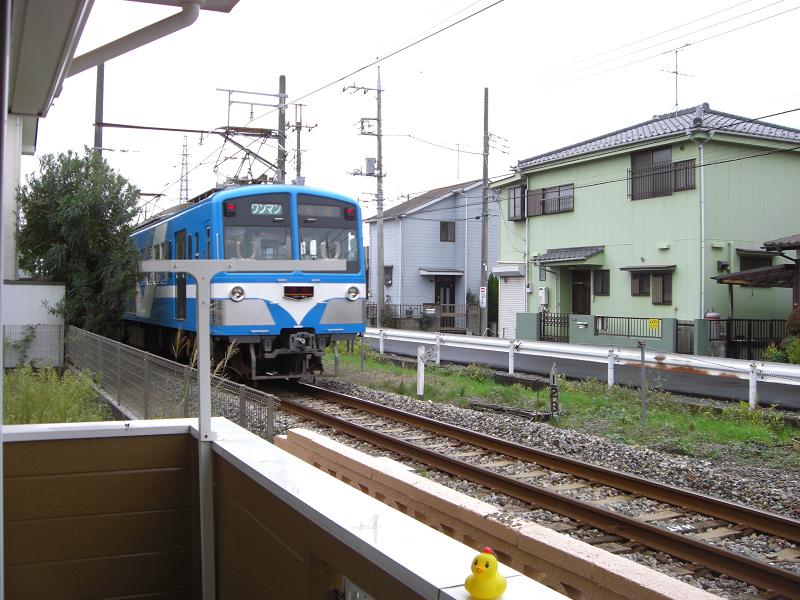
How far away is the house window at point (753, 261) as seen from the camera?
22186 millimetres

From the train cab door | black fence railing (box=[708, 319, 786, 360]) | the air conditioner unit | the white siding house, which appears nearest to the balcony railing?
black fence railing (box=[708, 319, 786, 360])

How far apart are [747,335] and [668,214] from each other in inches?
165

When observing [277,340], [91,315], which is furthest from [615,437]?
Answer: [91,315]

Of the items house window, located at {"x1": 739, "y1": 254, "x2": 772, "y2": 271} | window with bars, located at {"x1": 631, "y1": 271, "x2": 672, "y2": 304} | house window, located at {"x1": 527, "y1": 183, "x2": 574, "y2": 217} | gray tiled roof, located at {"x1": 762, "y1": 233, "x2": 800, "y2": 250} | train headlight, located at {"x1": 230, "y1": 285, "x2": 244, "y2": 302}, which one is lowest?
train headlight, located at {"x1": 230, "y1": 285, "x2": 244, "y2": 302}

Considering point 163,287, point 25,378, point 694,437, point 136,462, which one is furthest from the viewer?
point 163,287

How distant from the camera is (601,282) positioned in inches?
983

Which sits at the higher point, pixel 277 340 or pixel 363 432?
pixel 277 340

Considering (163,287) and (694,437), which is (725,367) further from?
(163,287)

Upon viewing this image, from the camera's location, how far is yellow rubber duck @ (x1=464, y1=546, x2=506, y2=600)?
160 centimetres

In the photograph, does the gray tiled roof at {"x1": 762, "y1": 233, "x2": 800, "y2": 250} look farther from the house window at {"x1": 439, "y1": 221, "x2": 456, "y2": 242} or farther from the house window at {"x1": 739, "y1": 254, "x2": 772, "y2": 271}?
the house window at {"x1": 439, "y1": 221, "x2": 456, "y2": 242}

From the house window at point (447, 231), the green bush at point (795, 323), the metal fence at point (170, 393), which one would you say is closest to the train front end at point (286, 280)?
the metal fence at point (170, 393)

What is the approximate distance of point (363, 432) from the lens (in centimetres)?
959

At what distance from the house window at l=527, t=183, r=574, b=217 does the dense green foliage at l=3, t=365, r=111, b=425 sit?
19689 mm

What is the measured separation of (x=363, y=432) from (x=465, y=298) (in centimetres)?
3132
